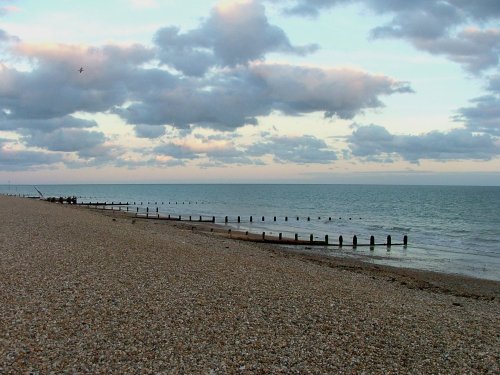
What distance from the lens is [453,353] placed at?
898 cm

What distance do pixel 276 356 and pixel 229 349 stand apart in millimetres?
885

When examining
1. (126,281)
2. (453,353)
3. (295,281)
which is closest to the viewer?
(453,353)

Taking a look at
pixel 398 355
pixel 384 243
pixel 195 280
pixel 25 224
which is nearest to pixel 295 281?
pixel 195 280

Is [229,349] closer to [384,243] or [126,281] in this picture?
[126,281]

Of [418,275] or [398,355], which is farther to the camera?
[418,275]

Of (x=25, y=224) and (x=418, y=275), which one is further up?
(x=25, y=224)

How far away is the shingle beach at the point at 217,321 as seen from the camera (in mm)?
7844

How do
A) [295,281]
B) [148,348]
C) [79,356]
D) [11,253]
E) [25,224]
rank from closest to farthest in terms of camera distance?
1. [79,356]
2. [148,348]
3. [295,281]
4. [11,253]
5. [25,224]

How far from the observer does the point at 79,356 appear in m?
7.66

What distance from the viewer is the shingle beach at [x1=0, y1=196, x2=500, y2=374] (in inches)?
309

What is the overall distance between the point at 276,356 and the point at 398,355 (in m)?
2.41

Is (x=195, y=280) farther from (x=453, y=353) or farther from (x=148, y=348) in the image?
(x=453, y=353)

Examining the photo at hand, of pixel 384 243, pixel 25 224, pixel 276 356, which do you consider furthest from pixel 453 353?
pixel 384 243

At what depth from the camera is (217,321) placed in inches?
392
